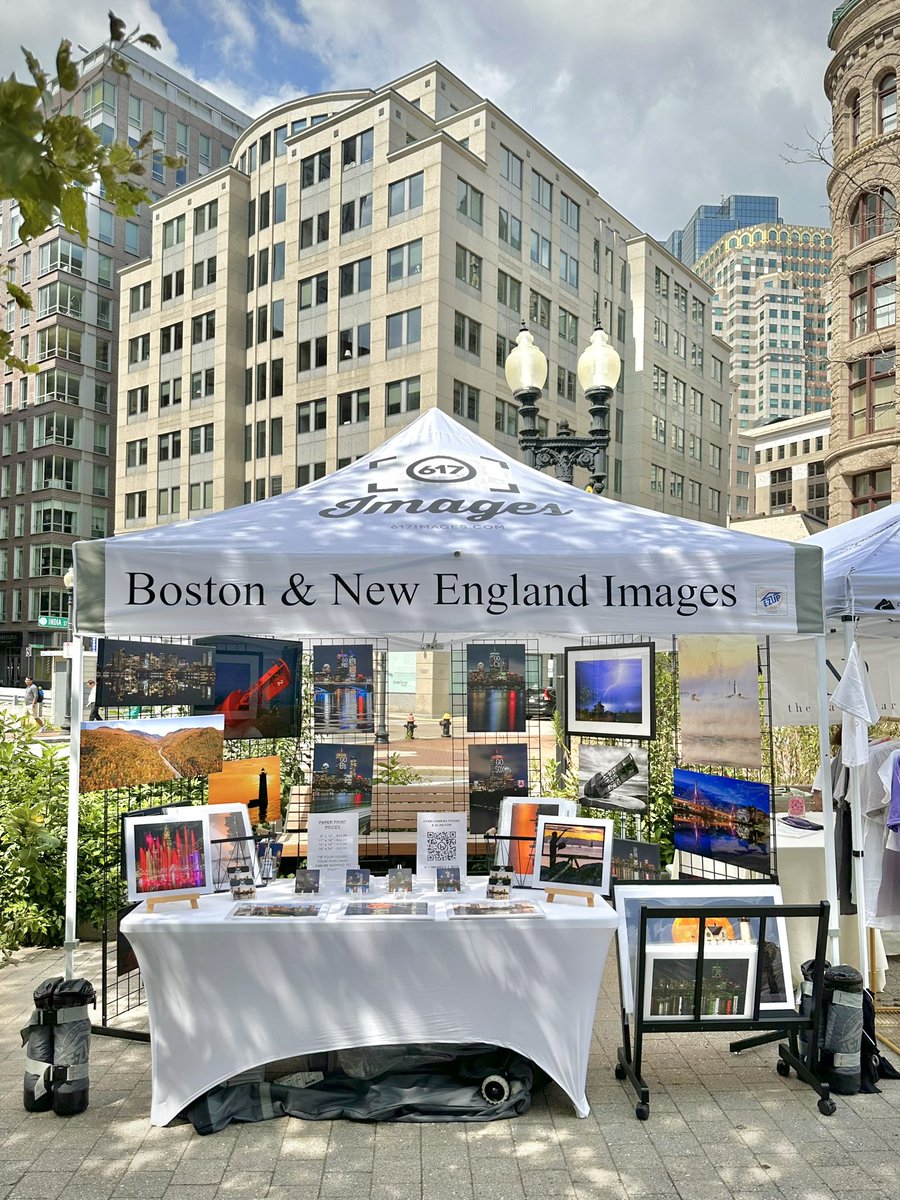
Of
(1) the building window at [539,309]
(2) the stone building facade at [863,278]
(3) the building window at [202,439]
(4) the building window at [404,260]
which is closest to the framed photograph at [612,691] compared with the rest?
(2) the stone building facade at [863,278]

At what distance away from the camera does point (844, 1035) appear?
470cm

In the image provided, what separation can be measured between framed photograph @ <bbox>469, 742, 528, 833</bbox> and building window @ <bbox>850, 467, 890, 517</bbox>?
29310mm

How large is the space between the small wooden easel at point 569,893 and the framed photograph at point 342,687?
6.62ft

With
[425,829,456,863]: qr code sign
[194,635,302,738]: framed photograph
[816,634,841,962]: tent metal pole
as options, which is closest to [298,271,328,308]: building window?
[194,635,302,738]: framed photograph

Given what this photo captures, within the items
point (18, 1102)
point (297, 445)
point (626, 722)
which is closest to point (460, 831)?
point (626, 722)

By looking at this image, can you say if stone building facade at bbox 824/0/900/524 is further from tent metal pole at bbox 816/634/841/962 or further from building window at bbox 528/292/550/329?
tent metal pole at bbox 816/634/841/962

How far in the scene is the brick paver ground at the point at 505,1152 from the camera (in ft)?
12.4

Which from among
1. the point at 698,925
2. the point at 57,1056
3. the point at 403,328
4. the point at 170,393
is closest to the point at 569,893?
the point at 698,925

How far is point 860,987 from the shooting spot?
186 inches

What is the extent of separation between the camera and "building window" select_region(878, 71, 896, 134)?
28016 millimetres

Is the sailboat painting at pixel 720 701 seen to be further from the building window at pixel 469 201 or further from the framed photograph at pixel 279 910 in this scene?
the building window at pixel 469 201

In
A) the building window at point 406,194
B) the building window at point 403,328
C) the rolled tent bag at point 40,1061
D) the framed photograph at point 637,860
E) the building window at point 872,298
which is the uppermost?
the building window at point 406,194

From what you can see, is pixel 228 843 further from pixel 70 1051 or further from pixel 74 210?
pixel 74 210

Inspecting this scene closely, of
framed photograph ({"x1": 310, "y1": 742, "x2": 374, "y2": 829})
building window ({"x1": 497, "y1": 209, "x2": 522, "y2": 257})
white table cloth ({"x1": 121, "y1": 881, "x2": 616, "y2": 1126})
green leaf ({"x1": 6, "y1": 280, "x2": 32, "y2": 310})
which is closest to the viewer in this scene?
green leaf ({"x1": 6, "y1": 280, "x2": 32, "y2": 310})
